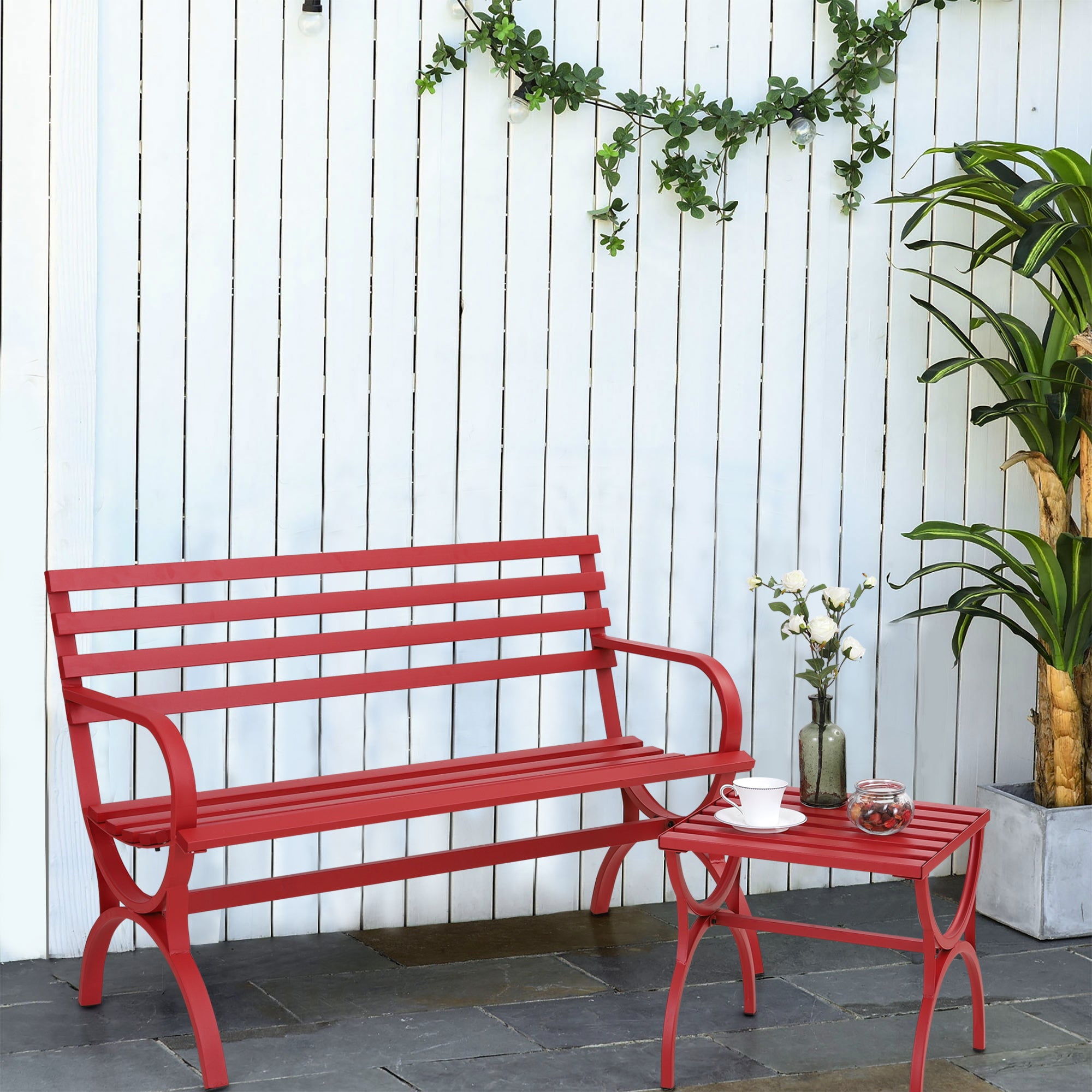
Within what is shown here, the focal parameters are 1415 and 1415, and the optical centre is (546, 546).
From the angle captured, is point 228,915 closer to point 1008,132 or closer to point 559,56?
point 559,56

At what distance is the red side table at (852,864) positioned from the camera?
2.40m

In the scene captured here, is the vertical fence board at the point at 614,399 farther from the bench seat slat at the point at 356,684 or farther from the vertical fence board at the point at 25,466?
the vertical fence board at the point at 25,466

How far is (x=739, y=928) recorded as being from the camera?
8.98ft

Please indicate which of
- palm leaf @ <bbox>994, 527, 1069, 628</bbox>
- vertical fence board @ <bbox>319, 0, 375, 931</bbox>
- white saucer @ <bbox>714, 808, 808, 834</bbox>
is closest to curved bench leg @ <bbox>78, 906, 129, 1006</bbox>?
vertical fence board @ <bbox>319, 0, 375, 931</bbox>

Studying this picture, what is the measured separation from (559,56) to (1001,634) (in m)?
1.92

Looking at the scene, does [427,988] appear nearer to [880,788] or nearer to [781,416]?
[880,788]

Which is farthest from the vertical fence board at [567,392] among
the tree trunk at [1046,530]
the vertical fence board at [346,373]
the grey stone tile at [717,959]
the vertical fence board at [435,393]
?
the tree trunk at [1046,530]

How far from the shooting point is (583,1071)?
2.55 m

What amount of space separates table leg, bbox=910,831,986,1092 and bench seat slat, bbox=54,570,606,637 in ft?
3.61

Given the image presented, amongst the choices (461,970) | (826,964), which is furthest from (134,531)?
(826,964)

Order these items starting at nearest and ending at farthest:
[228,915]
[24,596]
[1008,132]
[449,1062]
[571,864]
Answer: [449,1062] → [24,596] → [228,915] → [571,864] → [1008,132]

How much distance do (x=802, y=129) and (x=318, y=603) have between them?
1.67 m

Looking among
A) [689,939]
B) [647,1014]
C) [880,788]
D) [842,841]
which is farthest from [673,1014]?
[880,788]

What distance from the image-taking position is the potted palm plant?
131 inches
